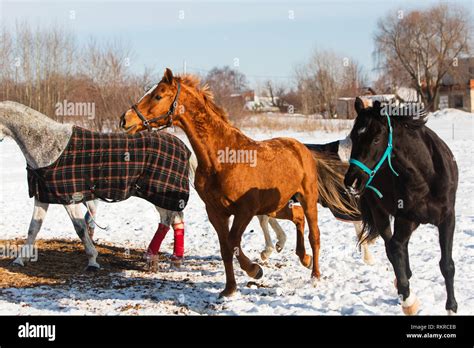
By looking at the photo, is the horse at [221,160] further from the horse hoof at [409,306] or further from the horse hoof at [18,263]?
the horse hoof at [18,263]

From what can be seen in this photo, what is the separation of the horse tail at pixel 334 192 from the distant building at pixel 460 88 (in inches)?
1634

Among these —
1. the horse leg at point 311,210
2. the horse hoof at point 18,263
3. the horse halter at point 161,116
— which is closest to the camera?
the horse halter at point 161,116

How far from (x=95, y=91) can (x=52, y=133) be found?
56.5 ft

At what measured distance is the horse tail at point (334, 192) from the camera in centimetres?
664

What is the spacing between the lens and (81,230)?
6.52 metres

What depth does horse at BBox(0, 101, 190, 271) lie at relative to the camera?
6.18 metres

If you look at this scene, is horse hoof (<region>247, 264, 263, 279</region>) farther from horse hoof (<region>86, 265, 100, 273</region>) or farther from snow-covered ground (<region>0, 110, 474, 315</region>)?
horse hoof (<region>86, 265, 100, 273</region>)

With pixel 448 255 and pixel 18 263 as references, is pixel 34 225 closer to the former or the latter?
pixel 18 263

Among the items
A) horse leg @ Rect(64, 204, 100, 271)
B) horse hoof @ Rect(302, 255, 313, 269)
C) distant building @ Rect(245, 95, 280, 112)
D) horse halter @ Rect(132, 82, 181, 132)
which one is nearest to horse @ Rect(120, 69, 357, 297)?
horse halter @ Rect(132, 82, 181, 132)

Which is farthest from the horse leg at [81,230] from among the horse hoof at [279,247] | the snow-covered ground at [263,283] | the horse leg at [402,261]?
the horse leg at [402,261]

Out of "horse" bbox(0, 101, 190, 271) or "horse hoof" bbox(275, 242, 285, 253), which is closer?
"horse" bbox(0, 101, 190, 271)

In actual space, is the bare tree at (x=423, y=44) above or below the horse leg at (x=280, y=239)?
above

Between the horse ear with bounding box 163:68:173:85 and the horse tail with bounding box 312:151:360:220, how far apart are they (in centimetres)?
229

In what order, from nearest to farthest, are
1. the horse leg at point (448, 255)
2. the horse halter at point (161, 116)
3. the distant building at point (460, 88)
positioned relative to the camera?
the horse leg at point (448, 255) → the horse halter at point (161, 116) → the distant building at point (460, 88)
